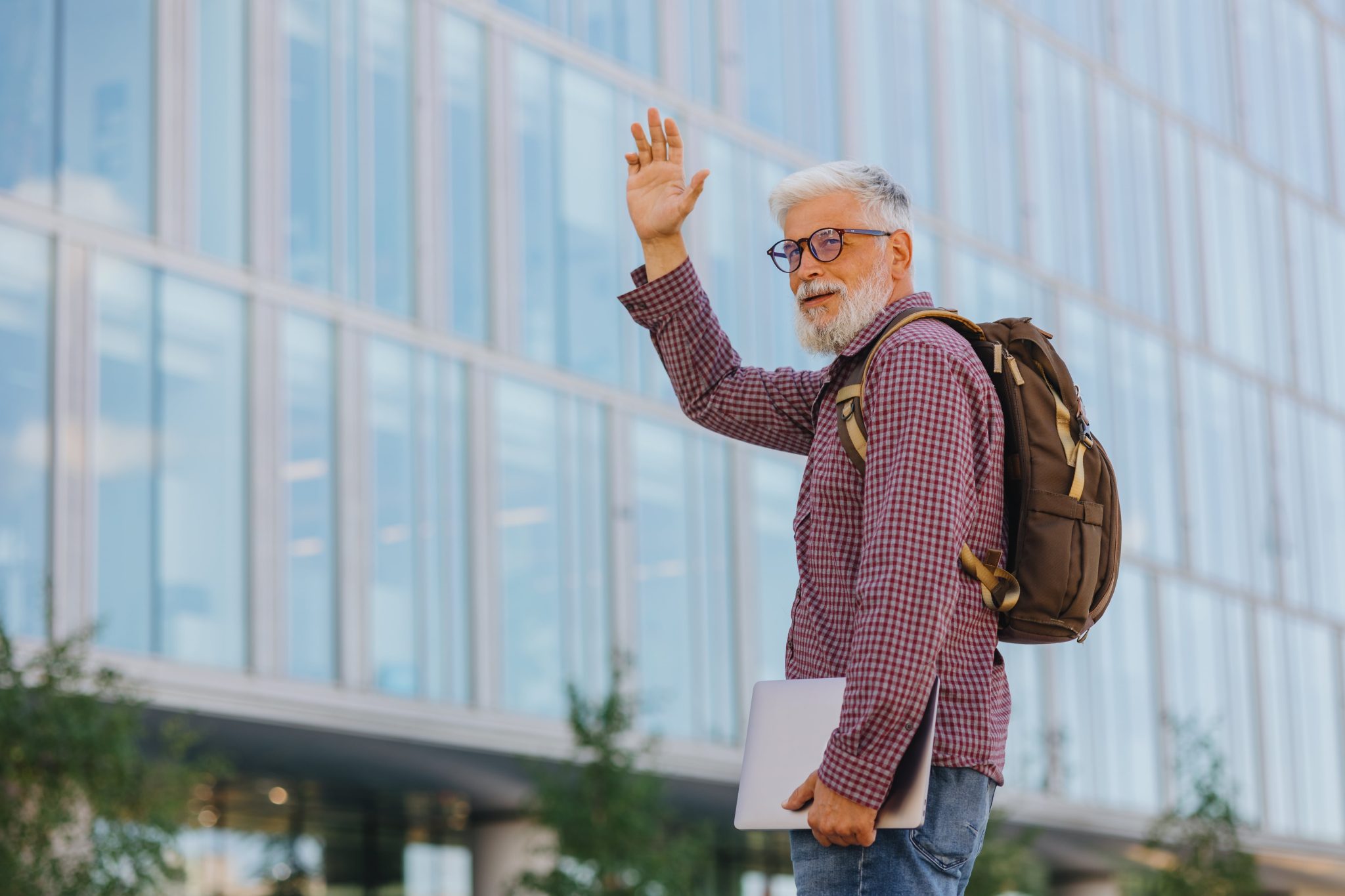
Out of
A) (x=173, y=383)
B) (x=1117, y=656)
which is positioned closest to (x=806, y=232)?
(x=173, y=383)

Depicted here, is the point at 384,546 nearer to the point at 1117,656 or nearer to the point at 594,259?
the point at 594,259

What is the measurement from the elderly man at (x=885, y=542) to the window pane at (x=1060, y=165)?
24.4 meters

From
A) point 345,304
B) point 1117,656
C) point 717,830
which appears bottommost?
point 717,830

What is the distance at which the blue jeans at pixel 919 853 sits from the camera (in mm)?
3014

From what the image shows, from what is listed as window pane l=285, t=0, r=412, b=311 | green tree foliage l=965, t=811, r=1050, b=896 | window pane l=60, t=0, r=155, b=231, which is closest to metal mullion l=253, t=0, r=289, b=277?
window pane l=285, t=0, r=412, b=311

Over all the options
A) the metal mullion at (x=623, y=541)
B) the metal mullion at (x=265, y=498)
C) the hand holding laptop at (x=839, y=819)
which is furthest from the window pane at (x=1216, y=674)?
the hand holding laptop at (x=839, y=819)

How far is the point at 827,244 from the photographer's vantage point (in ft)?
11.1

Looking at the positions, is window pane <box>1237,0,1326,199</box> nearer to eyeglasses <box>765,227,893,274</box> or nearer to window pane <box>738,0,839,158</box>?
window pane <box>738,0,839,158</box>

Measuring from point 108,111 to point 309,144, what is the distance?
208 cm

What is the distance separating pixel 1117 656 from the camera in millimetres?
27297

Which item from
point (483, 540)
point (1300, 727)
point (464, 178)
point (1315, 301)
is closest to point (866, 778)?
point (483, 540)

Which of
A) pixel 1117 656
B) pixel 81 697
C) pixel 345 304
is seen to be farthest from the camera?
pixel 1117 656

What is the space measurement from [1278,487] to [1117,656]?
5.74m

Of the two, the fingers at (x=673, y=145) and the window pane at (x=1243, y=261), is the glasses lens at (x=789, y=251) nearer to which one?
the fingers at (x=673, y=145)
